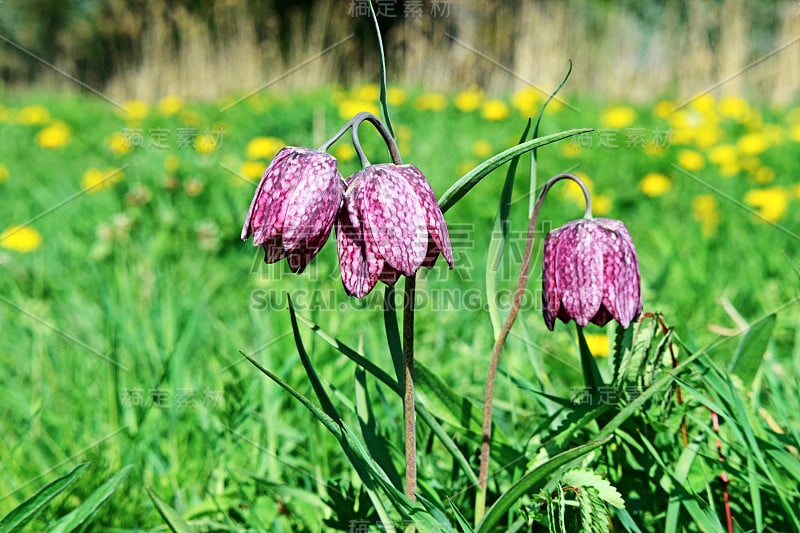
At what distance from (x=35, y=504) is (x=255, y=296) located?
1083 millimetres

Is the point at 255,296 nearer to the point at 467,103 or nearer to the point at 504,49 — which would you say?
the point at 467,103

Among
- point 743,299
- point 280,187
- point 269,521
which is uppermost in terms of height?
point 280,187

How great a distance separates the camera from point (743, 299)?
1.83 meters

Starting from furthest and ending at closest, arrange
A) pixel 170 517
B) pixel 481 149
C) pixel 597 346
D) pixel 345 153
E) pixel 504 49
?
pixel 504 49
pixel 481 149
pixel 345 153
pixel 597 346
pixel 170 517

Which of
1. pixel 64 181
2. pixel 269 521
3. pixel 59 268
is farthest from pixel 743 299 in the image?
pixel 64 181

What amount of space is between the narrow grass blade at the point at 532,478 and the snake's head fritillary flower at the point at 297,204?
285mm

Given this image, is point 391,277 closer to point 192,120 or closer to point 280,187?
point 280,187

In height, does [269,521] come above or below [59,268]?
below

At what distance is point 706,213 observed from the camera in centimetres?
241

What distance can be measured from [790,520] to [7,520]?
88cm

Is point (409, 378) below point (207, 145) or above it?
below

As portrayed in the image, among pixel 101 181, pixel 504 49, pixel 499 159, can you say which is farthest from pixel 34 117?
Result: pixel 499 159

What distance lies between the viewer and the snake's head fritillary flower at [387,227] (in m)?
0.66

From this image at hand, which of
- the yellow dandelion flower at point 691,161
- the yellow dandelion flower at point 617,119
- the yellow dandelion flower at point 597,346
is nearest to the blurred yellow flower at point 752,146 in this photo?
the yellow dandelion flower at point 691,161
